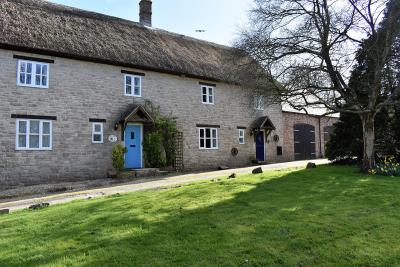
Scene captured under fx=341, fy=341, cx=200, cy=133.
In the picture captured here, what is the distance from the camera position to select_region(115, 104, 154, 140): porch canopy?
1659 centimetres

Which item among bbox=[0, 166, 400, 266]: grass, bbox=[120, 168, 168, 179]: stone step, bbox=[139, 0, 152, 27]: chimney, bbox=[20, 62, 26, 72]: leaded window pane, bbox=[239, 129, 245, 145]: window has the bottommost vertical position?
bbox=[0, 166, 400, 266]: grass

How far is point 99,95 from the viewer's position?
16.5 metres

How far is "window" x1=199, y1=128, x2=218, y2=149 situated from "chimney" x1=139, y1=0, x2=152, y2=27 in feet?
27.4

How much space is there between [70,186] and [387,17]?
575 inches

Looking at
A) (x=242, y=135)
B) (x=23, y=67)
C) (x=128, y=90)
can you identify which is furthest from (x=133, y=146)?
→ (x=242, y=135)

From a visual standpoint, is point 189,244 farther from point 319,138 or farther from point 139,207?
point 319,138

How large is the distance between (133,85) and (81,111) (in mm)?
3219

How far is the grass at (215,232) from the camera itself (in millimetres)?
4514

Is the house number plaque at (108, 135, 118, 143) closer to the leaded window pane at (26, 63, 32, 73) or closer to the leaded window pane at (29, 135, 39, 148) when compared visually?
the leaded window pane at (29, 135, 39, 148)

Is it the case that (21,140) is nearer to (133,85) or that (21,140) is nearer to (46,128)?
(46,128)

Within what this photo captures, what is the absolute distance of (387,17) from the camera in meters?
14.1

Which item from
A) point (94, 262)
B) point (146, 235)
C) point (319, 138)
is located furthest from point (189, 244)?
point (319, 138)

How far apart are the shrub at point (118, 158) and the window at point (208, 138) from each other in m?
5.55

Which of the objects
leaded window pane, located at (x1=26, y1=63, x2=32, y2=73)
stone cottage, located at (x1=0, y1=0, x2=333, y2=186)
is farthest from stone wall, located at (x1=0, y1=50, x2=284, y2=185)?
leaded window pane, located at (x1=26, y1=63, x2=32, y2=73)
